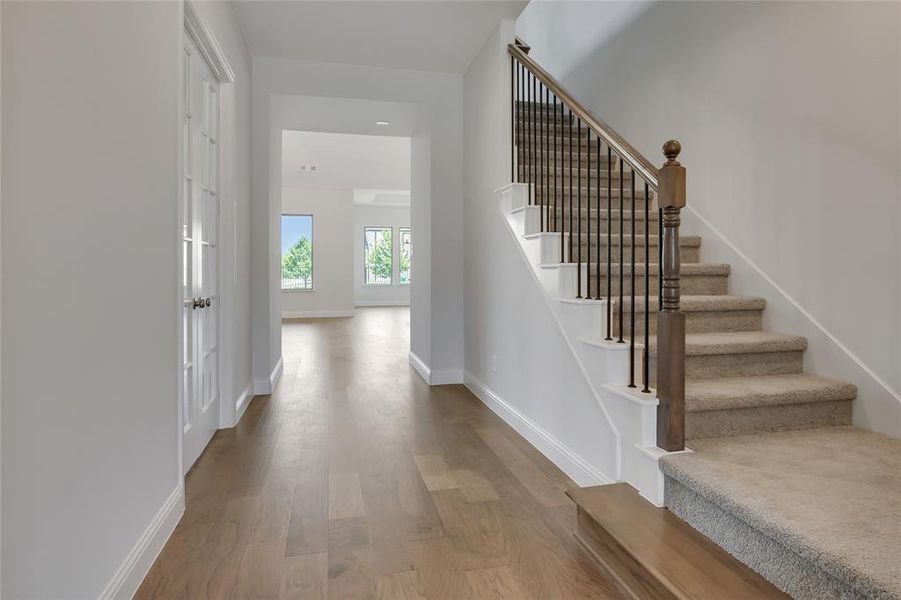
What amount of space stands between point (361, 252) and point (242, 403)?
11.2 m

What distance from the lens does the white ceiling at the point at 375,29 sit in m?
3.33

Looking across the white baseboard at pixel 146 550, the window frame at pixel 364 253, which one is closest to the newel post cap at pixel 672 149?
the white baseboard at pixel 146 550

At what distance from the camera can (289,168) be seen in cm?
899

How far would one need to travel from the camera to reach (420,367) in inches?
197

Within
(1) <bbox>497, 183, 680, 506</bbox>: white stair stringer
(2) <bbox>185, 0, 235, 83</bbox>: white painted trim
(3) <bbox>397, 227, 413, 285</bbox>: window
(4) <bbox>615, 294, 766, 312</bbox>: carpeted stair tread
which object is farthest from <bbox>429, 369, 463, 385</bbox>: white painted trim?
(3) <bbox>397, 227, 413, 285</bbox>: window

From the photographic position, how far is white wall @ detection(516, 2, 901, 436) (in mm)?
2197

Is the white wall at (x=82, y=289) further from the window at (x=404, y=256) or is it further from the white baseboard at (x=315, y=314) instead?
the window at (x=404, y=256)

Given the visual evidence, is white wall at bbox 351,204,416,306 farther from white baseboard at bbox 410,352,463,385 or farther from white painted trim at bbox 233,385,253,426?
white painted trim at bbox 233,385,253,426

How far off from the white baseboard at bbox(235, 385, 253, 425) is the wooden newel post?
2698 millimetres

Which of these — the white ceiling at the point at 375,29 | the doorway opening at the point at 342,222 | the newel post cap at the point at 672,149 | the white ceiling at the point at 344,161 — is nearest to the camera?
the newel post cap at the point at 672,149

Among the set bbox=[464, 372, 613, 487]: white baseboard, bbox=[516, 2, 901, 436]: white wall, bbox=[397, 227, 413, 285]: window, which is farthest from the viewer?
bbox=[397, 227, 413, 285]: window

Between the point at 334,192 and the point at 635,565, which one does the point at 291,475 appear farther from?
the point at 334,192

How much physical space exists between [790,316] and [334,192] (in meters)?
10.0

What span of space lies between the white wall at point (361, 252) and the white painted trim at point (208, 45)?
1121 cm
